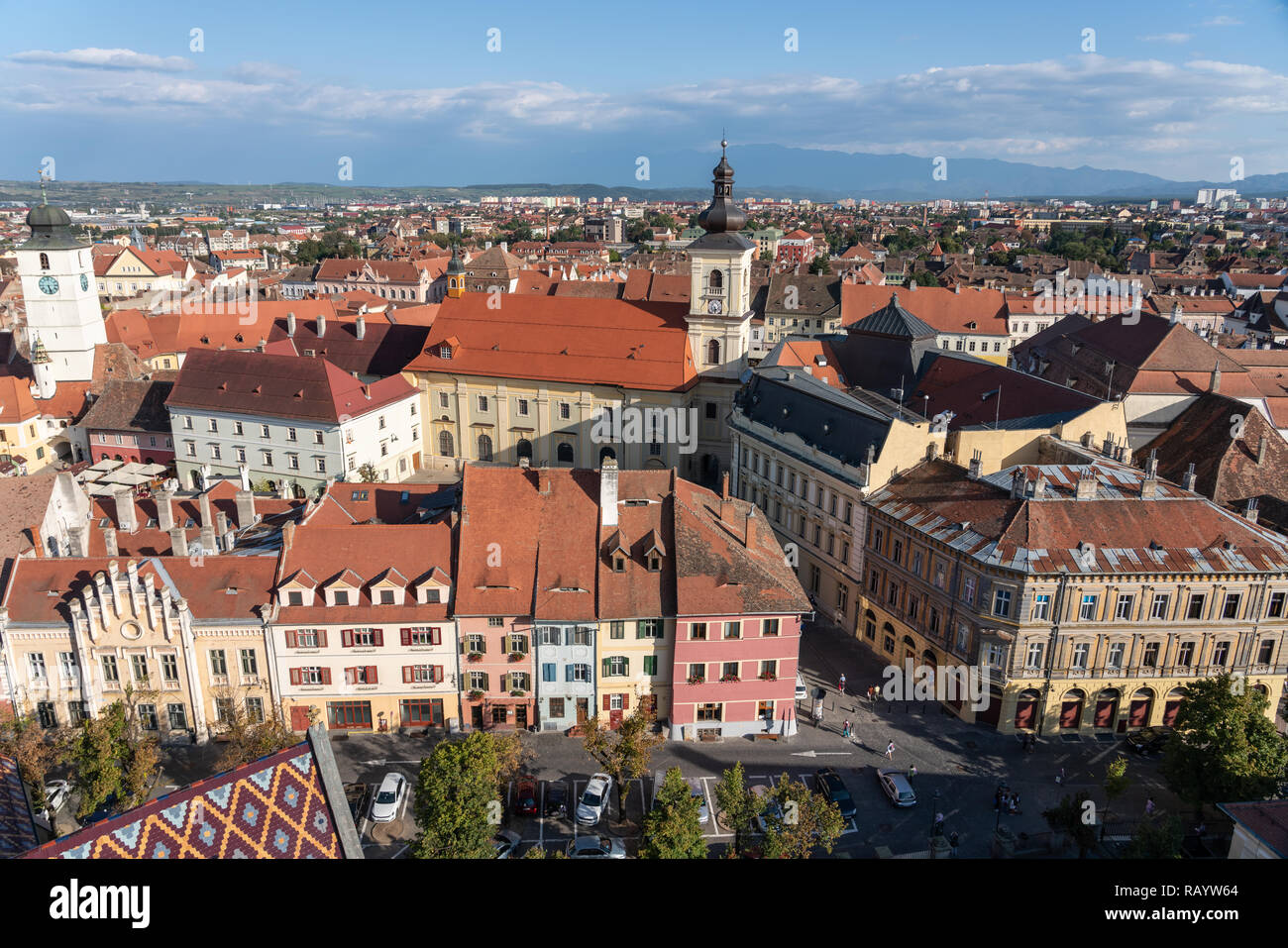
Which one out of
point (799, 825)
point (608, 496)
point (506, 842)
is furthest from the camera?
point (608, 496)

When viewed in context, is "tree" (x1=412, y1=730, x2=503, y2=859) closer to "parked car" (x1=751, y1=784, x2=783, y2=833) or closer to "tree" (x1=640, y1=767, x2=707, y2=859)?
"tree" (x1=640, y1=767, x2=707, y2=859)

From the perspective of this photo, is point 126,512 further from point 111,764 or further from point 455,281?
point 455,281

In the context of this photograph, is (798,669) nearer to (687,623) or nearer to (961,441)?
(687,623)

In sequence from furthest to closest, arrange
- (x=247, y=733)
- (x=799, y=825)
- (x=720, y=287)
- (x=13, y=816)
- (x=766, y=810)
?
(x=720, y=287) < (x=247, y=733) < (x=766, y=810) < (x=799, y=825) < (x=13, y=816)

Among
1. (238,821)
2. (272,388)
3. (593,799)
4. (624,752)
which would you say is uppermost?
(272,388)

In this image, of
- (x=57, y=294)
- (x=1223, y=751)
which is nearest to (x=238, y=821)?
(x=1223, y=751)
